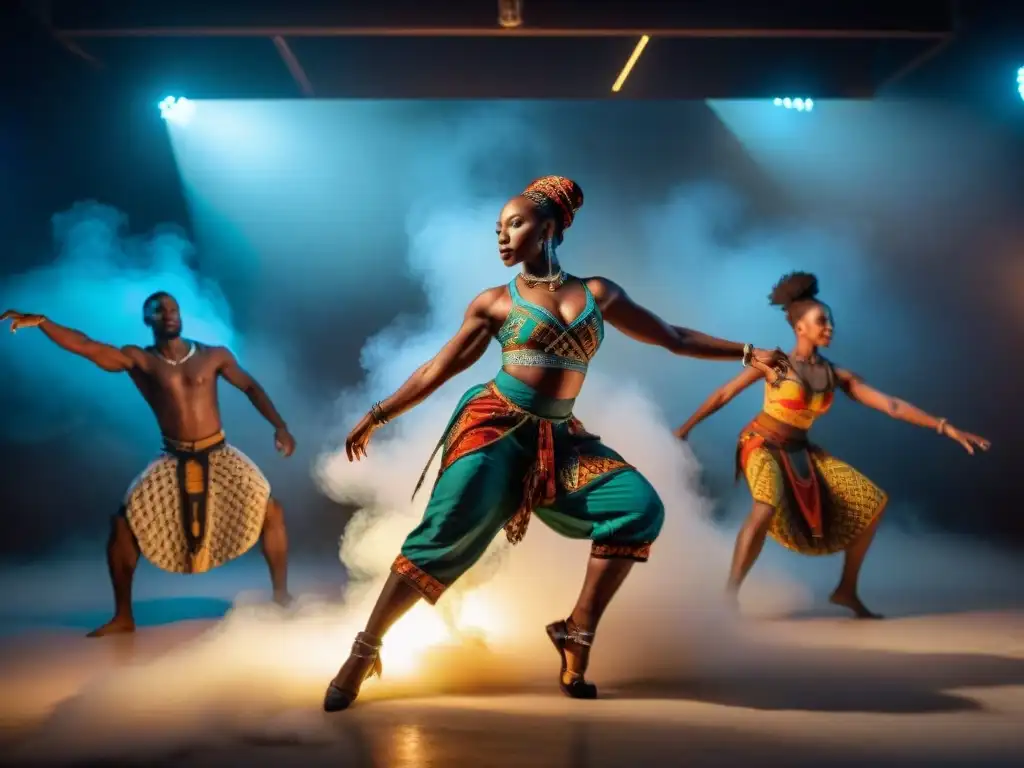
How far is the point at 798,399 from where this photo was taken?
5.23 meters

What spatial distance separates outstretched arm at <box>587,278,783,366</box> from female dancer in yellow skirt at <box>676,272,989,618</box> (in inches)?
52.9

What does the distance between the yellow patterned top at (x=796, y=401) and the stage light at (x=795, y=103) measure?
2.71m

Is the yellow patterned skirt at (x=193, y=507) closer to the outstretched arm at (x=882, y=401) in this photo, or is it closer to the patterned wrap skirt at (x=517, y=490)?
the patterned wrap skirt at (x=517, y=490)

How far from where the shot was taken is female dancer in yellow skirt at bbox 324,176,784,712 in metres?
3.45

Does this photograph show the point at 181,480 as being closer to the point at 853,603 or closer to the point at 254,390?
the point at 254,390

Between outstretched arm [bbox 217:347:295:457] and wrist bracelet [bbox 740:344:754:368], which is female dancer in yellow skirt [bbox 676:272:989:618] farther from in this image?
outstretched arm [bbox 217:347:295:457]

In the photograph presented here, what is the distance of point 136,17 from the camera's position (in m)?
5.20

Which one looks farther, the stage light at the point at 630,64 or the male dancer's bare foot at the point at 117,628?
the stage light at the point at 630,64

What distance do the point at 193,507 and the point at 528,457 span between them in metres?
2.01

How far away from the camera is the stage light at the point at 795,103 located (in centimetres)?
722

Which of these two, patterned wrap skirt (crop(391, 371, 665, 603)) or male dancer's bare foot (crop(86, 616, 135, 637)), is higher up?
patterned wrap skirt (crop(391, 371, 665, 603))

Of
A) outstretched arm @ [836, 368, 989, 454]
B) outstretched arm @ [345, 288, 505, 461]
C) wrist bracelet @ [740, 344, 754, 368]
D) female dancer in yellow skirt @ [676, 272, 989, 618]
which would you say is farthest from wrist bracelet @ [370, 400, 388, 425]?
outstretched arm @ [836, 368, 989, 454]

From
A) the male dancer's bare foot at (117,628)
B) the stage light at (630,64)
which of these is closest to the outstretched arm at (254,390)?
the male dancer's bare foot at (117,628)

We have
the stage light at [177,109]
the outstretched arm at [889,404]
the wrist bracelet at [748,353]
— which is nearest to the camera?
the wrist bracelet at [748,353]
